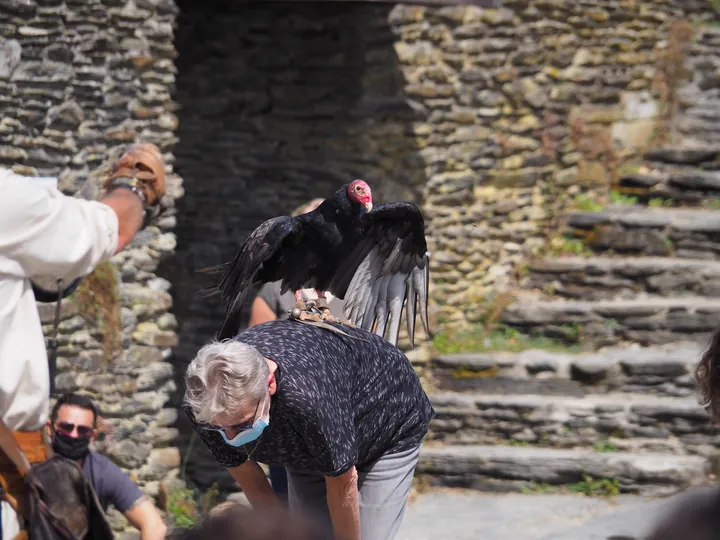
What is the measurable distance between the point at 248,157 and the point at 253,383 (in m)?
5.99

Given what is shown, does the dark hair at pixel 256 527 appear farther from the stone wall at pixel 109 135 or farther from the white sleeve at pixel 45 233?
the stone wall at pixel 109 135

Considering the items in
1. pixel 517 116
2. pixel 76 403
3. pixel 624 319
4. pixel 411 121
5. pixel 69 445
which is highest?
pixel 411 121

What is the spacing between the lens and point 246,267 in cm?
292

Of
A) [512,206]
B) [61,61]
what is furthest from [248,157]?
[61,61]

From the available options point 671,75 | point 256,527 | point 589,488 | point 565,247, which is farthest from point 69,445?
point 671,75

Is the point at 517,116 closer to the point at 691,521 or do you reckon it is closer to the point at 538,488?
the point at 538,488

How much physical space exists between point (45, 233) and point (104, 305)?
148 inches

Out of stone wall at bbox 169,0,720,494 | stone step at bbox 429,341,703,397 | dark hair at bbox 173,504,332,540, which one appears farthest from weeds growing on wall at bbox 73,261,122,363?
dark hair at bbox 173,504,332,540

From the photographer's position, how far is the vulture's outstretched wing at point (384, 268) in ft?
10.4

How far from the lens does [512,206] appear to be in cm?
809

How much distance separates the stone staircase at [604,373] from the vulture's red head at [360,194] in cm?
366

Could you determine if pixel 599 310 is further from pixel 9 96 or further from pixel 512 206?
pixel 9 96

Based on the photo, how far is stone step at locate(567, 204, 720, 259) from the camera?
26.2 feet

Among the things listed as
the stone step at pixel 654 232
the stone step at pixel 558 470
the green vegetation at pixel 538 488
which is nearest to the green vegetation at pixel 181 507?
the stone step at pixel 558 470
